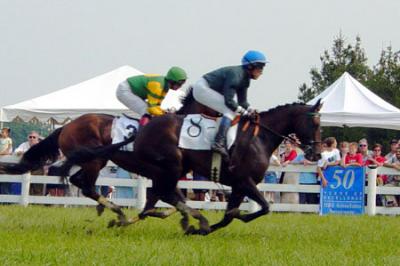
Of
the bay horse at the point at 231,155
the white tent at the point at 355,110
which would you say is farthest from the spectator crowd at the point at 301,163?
the bay horse at the point at 231,155

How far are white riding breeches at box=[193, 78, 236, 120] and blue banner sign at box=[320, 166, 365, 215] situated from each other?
6181 millimetres

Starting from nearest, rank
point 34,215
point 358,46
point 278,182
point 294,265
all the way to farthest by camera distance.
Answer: point 294,265, point 34,215, point 278,182, point 358,46

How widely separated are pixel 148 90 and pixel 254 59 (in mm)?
1863

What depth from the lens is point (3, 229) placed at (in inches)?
421

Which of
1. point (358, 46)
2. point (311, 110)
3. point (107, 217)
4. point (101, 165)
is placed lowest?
point (107, 217)

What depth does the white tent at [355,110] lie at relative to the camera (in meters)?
20.1

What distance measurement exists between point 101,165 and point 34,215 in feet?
5.34

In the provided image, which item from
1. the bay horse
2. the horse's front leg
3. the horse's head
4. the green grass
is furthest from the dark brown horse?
the horse's head

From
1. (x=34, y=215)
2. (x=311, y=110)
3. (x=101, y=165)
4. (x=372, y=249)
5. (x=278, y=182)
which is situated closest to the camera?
(x=372, y=249)

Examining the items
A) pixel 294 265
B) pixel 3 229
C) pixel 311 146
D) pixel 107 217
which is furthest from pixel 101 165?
pixel 294 265

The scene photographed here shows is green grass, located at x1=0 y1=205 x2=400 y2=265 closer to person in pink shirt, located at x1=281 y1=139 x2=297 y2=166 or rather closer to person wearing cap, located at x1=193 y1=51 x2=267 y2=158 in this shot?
person wearing cap, located at x1=193 y1=51 x2=267 y2=158

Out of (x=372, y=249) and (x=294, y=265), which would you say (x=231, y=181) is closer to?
(x=372, y=249)

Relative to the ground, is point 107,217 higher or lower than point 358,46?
lower

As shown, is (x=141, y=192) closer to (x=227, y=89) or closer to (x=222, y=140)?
(x=222, y=140)
